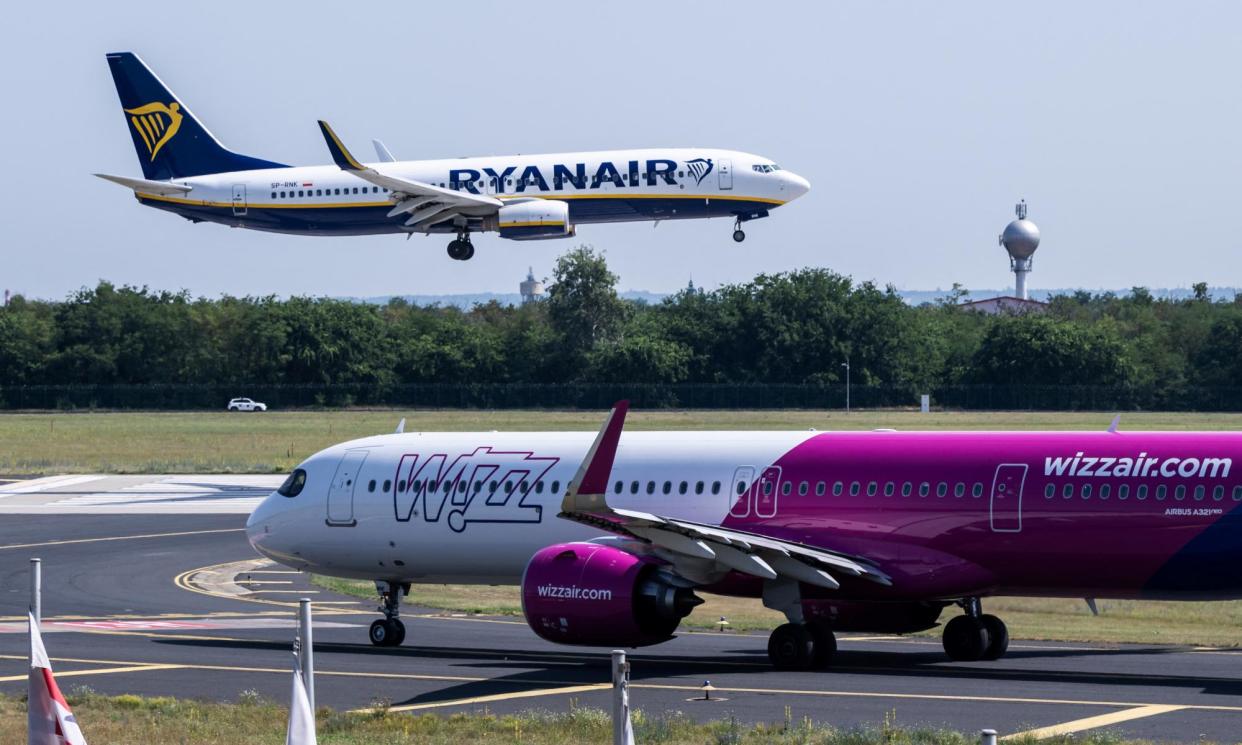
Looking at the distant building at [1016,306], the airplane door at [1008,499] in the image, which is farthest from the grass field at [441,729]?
the distant building at [1016,306]

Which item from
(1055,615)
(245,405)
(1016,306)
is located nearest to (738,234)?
(1055,615)

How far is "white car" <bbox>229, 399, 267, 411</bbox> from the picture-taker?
378ft

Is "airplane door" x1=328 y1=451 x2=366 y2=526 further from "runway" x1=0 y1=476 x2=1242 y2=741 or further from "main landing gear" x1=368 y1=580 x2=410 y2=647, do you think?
"runway" x1=0 y1=476 x2=1242 y2=741

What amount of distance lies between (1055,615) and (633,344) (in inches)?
3077

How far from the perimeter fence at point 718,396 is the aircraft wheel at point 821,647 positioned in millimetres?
77773

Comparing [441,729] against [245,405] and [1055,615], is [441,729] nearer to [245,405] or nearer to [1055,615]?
[1055,615]

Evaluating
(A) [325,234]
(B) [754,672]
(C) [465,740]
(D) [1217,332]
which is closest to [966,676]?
(B) [754,672]

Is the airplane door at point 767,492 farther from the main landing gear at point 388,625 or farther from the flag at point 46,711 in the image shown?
the flag at point 46,711

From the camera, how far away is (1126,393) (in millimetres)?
102500

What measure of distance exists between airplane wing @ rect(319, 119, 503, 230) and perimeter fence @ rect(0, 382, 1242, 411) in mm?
40475

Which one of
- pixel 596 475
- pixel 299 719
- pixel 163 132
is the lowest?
pixel 299 719

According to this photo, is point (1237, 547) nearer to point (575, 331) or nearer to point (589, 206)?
point (589, 206)

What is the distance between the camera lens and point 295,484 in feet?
86.9

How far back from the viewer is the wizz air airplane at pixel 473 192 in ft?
195
